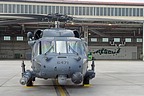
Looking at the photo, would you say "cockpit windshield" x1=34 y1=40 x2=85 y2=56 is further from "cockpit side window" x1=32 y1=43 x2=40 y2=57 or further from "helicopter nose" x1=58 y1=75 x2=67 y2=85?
"helicopter nose" x1=58 y1=75 x2=67 y2=85

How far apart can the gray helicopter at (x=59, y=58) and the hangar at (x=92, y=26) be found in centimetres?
3101

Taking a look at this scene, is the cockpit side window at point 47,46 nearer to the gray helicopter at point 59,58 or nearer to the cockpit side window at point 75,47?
the gray helicopter at point 59,58

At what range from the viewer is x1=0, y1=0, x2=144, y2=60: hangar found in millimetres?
53875

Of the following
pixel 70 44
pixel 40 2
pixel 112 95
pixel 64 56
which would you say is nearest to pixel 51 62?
pixel 64 56

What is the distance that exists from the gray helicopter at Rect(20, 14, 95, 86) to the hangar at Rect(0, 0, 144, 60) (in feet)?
102

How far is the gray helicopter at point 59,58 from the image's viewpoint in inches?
399

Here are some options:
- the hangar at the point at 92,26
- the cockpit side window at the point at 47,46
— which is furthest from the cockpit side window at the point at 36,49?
Answer: the hangar at the point at 92,26

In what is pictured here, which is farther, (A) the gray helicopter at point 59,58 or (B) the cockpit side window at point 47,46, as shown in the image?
(B) the cockpit side window at point 47,46

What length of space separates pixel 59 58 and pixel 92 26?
164 ft

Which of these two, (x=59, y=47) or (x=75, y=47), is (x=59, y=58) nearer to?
(x=59, y=47)

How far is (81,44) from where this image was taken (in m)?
11.8

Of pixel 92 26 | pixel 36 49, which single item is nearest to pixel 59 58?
pixel 36 49

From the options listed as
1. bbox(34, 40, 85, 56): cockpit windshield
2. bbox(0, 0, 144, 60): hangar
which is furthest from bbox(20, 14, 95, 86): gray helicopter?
bbox(0, 0, 144, 60): hangar

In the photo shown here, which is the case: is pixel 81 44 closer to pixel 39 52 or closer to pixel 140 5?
pixel 39 52
